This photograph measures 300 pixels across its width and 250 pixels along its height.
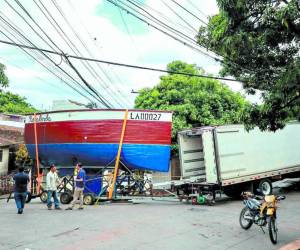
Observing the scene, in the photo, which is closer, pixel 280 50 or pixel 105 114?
pixel 280 50

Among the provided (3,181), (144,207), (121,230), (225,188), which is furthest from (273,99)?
(3,181)

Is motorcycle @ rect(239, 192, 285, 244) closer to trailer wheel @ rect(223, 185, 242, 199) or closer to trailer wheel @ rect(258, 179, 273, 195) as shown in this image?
trailer wheel @ rect(223, 185, 242, 199)

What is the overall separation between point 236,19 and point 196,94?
17044mm

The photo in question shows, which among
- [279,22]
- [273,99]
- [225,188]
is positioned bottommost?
[225,188]

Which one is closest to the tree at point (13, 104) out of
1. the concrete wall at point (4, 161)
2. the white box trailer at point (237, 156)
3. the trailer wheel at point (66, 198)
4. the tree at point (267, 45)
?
the concrete wall at point (4, 161)

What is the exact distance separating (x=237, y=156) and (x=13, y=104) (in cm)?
4178

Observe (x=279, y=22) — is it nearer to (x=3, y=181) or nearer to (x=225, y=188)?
(x=225, y=188)

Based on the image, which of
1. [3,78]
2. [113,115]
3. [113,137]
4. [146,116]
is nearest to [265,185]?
[146,116]

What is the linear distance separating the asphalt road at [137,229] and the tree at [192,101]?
9.73m

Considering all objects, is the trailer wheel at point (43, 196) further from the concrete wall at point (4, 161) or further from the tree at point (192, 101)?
the concrete wall at point (4, 161)

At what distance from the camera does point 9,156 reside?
2944cm

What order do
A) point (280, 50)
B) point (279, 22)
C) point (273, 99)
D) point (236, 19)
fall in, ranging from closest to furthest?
1. point (279, 22)
2. point (236, 19)
3. point (273, 99)
4. point (280, 50)

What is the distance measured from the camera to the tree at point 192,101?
81.3 feet

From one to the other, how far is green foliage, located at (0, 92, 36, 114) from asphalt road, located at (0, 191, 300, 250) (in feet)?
127
